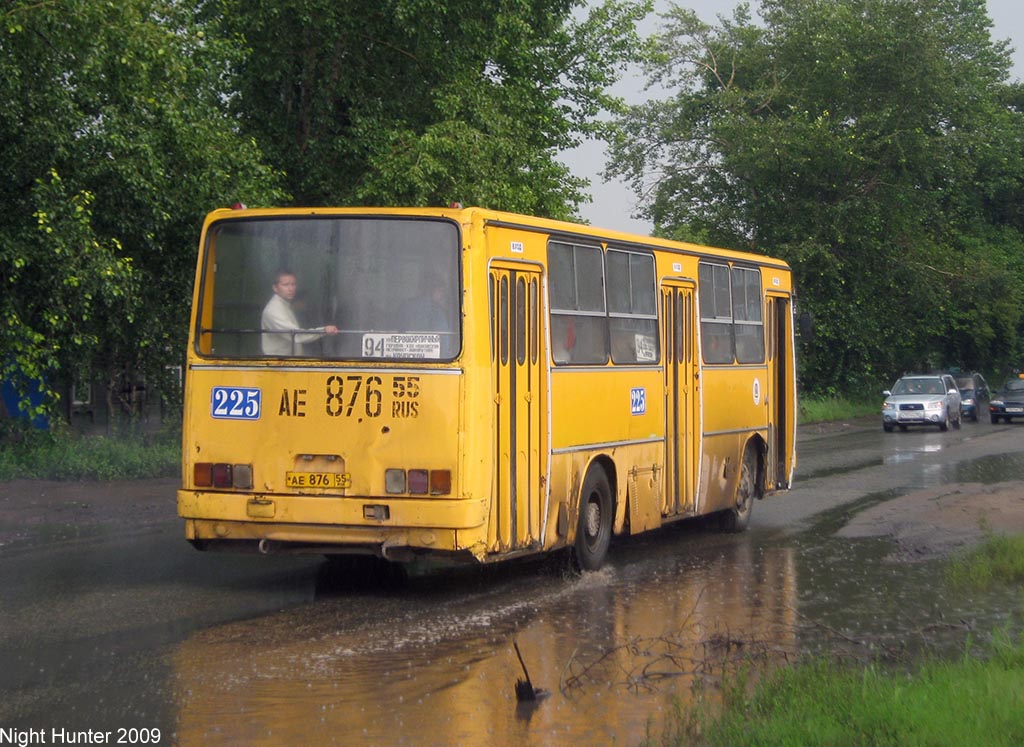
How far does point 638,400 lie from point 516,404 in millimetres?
2537

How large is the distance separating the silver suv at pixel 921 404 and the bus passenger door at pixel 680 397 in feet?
93.7

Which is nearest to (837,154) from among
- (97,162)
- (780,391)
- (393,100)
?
(393,100)

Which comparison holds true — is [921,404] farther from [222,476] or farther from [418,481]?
[222,476]

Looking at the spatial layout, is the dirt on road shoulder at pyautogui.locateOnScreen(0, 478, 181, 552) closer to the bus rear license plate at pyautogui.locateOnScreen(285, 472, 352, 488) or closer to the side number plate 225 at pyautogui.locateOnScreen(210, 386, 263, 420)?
the side number plate 225 at pyautogui.locateOnScreen(210, 386, 263, 420)

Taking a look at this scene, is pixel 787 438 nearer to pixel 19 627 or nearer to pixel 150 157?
pixel 150 157

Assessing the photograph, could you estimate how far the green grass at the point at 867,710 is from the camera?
237 inches

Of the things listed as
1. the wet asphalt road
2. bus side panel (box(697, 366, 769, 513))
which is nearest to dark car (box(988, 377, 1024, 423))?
bus side panel (box(697, 366, 769, 513))

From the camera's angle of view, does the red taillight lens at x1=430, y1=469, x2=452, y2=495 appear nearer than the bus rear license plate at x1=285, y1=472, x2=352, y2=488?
Yes

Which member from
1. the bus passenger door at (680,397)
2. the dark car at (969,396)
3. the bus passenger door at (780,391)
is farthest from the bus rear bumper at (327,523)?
the dark car at (969,396)

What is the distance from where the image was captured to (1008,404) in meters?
47.3

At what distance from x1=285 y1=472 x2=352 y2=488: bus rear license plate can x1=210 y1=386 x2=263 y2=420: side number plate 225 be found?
21.6 inches

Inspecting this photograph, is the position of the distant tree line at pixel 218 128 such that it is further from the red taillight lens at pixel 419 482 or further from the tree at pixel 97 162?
the red taillight lens at pixel 419 482

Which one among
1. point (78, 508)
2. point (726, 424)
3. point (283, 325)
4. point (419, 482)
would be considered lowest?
point (78, 508)

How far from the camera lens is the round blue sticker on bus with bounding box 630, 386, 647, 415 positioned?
1305 cm
